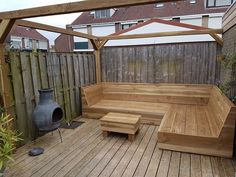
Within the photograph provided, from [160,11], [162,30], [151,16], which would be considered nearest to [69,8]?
[162,30]

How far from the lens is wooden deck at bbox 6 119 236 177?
2566mm

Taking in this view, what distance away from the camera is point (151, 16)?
51.7ft

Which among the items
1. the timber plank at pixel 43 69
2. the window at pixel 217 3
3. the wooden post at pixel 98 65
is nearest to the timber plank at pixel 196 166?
the timber plank at pixel 43 69

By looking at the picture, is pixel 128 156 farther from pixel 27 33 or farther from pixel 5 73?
pixel 27 33

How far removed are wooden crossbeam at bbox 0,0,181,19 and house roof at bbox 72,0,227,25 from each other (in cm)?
1422

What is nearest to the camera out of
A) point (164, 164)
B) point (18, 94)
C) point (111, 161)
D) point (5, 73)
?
point (164, 164)

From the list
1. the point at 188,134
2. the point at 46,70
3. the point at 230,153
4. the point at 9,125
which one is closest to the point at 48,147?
the point at 9,125

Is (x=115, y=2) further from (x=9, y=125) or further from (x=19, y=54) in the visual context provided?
(x=9, y=125)

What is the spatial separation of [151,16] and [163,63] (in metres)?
11.9

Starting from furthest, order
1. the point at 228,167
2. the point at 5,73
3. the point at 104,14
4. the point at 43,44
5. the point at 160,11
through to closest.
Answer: the point at 43,44
the point at 104,14
the point at 160,11
the point at 5,73
the point at 228,167

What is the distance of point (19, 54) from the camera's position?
3.28 meters

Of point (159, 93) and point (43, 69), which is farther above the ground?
point (43, 69)

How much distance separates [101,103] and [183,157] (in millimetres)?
2739

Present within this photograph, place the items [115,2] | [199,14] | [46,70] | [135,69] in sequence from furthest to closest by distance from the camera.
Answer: [199,14] < [135,69] < [46,70] < [115,2]
